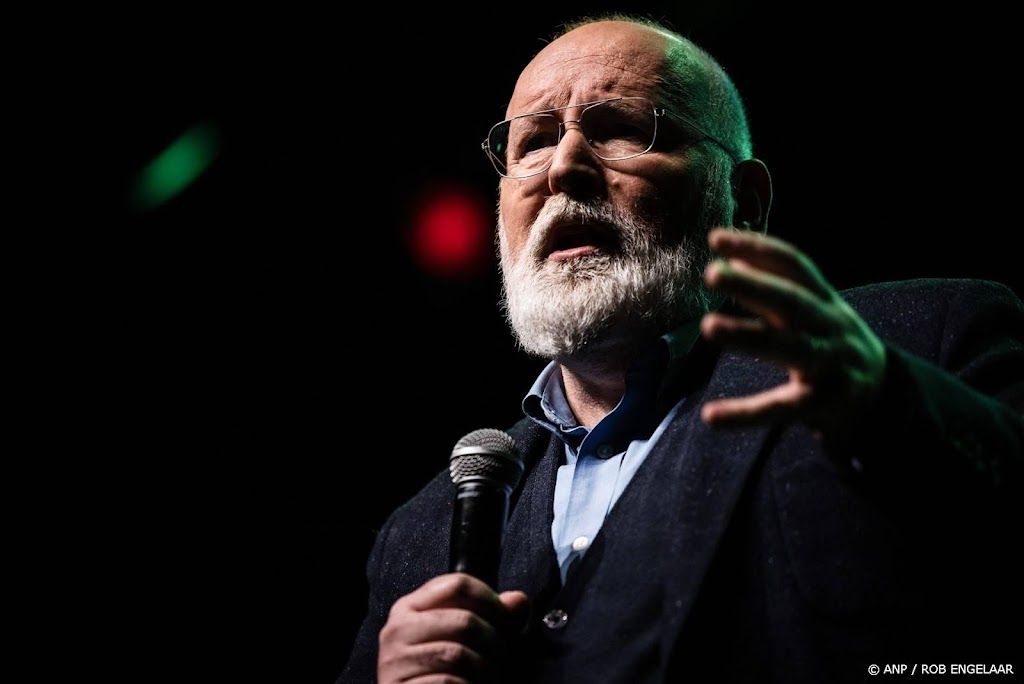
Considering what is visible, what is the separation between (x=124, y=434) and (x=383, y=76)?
207 cm

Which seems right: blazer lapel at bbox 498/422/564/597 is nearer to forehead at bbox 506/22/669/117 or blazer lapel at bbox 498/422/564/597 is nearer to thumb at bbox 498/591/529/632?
thumb at bbox 498/591/529/632

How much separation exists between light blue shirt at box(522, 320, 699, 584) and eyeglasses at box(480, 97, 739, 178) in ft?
1.86

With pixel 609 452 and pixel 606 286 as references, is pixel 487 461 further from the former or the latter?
pixel 606 286

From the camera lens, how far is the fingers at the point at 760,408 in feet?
2.62

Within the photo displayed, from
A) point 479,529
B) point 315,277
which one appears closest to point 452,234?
point 315,277

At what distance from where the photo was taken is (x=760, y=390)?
4.72 feet

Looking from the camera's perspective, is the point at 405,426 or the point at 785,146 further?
the point at 405,426

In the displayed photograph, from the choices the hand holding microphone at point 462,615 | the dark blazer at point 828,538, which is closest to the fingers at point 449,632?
the hand holding microphone at point 462,615

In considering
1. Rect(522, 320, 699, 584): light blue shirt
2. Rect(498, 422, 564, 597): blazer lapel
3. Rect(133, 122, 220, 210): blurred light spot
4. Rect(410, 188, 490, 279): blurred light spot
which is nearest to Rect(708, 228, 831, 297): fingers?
Rect(522, 320, 699, 584): light blue shirt

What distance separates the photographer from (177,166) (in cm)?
316

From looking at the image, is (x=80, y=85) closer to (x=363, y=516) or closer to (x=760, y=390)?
(x=363, y=516)

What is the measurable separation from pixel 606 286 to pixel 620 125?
1.80 ft

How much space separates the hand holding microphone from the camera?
3.84 feet

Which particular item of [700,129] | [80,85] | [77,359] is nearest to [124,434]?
[77,359]
